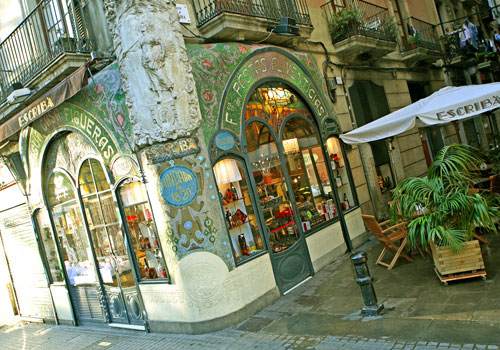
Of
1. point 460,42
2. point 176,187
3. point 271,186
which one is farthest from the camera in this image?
point 460,42

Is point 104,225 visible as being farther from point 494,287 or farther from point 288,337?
point 494,287

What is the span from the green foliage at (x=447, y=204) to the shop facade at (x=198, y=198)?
2.43 meters

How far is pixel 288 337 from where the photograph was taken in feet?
17.6

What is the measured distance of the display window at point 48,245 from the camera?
9.39 metres

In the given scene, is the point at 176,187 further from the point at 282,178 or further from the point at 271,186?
the point at 282,178

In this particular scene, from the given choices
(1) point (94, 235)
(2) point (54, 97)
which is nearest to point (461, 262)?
(1) point (94, 235)

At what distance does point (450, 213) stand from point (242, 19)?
500 cm

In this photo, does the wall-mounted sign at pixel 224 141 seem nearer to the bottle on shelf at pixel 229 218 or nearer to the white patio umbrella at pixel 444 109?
the bottle on shelf at pixel 229 218

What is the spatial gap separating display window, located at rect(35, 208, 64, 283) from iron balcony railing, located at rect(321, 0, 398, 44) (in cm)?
861

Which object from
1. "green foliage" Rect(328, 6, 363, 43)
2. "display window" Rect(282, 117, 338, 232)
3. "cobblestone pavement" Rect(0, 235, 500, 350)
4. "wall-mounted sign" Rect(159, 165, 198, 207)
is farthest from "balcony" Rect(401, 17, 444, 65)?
"wall-mounted sign" Rect(159, 165, 198, 207)

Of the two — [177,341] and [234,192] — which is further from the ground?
[234,192]

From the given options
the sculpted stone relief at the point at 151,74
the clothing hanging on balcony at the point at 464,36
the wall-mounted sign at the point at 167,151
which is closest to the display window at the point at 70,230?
the wall-mounted sign at the point at 167,151

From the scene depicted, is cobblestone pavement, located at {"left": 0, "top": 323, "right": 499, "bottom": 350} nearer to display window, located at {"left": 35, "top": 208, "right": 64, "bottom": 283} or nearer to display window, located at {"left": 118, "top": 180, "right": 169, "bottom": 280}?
display window, located at {"left": 118, "top": 180, "right": 169, "bottom": 280}

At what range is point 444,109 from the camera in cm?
681
